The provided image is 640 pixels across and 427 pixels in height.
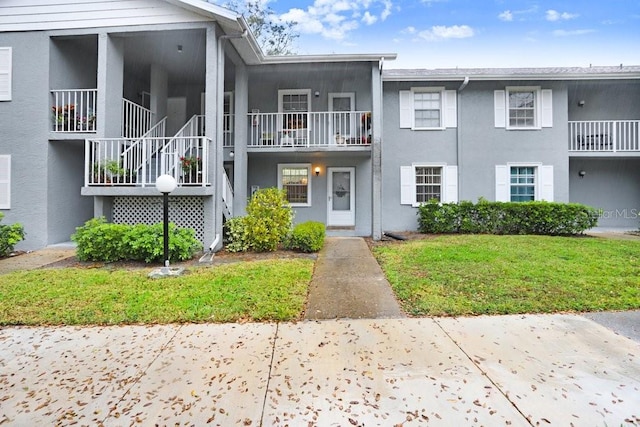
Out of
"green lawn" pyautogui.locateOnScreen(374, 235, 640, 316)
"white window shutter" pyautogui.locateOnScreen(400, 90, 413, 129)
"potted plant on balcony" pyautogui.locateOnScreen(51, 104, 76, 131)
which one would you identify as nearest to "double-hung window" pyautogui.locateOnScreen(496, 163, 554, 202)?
"green lawn" pyautogui.locateOnScreen(374, 235, 640, 316)

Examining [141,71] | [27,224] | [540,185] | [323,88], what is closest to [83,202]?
[27,224]

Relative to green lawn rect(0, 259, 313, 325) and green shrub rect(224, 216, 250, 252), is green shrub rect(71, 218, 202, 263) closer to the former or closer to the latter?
green lawn rect(0, 259, 313, 325)

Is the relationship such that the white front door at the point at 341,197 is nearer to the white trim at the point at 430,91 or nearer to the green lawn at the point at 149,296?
the white trim at the point at 430,91

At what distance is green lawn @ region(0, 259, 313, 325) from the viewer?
3.84m

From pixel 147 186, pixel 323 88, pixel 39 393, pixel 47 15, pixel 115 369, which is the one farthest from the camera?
pixel 323 88

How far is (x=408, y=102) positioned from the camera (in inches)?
451

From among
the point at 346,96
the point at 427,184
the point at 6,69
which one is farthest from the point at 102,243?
the point at 427,184

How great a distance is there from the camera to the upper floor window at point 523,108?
37.0 ft

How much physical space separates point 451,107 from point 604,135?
544 cm

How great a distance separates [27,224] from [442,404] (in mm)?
9959

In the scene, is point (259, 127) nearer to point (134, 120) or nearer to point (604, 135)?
point (134, 120)

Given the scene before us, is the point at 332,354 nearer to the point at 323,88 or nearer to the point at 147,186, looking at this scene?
the point at 147,186

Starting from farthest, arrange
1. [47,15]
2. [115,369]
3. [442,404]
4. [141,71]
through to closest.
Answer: [141,71], [47,15], [115,369], [442,404]

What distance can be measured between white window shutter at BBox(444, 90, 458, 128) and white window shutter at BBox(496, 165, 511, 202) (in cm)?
220
